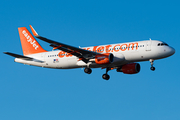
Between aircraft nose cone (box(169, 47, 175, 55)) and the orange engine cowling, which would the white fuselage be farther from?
the orange engine cowling

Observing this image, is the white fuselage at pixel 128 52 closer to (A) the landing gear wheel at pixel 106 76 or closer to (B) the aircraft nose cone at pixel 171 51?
(B) the aircraft nose cone at pixel 171 51

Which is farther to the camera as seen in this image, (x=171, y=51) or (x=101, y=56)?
(x=101, y=56)

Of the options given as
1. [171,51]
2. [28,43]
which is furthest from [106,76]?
[28,43]

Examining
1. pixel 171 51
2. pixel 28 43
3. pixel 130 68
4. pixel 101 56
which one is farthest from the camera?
pixel 28 43

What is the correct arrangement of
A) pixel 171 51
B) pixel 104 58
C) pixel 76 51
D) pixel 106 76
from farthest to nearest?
pixel 106 76, pixel 76 51, pixel 104 58, pixel 171 51

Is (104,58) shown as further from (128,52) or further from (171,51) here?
(171,51)

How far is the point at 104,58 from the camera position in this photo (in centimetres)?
4944

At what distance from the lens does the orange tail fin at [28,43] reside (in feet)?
194

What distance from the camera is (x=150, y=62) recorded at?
49.8 meters

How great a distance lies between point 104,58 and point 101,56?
742 millimetres

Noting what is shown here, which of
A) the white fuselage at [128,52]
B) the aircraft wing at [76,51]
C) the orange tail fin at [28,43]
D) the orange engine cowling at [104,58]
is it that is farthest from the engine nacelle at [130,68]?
the orange tail fin at [28,43]

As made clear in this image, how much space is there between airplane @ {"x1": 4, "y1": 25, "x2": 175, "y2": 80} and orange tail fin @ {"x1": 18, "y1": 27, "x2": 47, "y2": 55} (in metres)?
0.26

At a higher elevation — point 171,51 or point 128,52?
point 171,51

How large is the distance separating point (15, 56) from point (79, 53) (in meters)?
11.4
